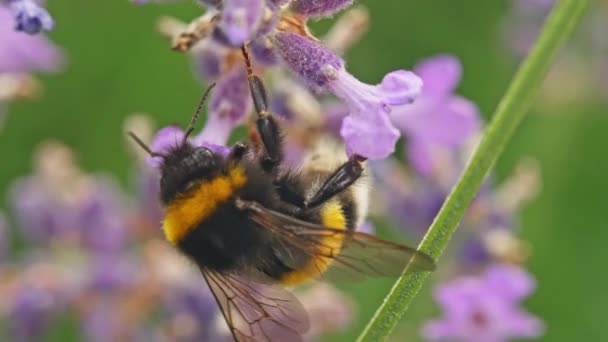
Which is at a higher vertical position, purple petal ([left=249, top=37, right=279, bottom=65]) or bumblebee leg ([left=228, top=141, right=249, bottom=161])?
purple petal ([left=249, top=37, right=279, bottom=65])

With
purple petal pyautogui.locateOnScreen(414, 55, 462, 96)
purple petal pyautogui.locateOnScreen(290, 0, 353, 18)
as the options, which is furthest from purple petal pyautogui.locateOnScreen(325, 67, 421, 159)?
purple petal pyautogui.locateOnScreen(414, 55, 462, 96)

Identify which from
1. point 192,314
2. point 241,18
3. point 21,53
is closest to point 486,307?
point 192,314

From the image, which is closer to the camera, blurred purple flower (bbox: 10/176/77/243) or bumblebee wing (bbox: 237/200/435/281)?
bumblebee wing (bbox: 237/200/435/281)

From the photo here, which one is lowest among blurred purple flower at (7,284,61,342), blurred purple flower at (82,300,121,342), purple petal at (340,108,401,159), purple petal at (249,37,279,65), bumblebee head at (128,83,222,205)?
blurred purple flower at (7,284,61,342)

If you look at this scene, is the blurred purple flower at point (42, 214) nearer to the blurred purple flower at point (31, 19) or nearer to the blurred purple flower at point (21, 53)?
the blurred purple flower at point (21, 53)

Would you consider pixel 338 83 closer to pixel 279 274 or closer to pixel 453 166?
pixel 279 274

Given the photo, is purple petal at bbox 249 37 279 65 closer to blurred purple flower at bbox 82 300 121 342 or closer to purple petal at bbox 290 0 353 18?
purple petal at bbox 290 0 353 18

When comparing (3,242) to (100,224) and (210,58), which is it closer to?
(100,224)

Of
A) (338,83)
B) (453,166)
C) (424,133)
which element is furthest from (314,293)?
(338,83)
